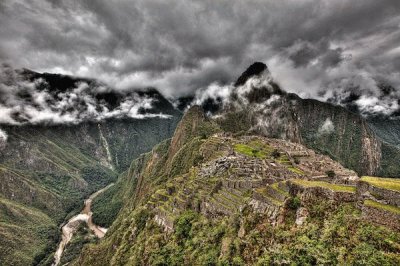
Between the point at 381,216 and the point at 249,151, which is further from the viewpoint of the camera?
the point at 249,151

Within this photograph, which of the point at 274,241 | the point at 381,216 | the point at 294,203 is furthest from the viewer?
the point at 294,203

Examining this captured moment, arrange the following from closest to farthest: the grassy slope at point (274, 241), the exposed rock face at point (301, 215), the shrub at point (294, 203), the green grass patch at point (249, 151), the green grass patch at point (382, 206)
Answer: the grassy slope at point (274, 241) < the green grass patch at point (382, 206) < the exposed rock face at point (301, 215) < the shrub at point (294, 203) < the green grass patch at point (249, 151)

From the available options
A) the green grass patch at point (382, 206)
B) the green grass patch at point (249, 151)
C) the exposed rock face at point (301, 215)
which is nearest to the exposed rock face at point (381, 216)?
the green grass patch at point (382, 206)

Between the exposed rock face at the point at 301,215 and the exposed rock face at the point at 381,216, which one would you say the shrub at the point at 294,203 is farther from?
the exposed rock face at the point at 381,216

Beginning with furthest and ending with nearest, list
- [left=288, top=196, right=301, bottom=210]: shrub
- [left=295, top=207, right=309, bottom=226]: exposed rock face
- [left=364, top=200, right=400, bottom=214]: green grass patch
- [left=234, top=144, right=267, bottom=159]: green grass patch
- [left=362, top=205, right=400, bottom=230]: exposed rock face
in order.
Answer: [left=234, top=144, right=267, bottom=159]: green grass patch → [left=288, top=196, right=301, bottom=210]: shrub → [left=295, top=207, right=309, bottom=226]: exposed rock face → [left=364, top=200, right=400, bottom=214]: green grass patch → [left=362, top=205, right=400, bottom=230]: exposed rock face

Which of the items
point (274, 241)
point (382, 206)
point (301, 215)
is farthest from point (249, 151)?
point (382, 206)

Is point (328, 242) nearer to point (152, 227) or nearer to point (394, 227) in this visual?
point (394, 227)

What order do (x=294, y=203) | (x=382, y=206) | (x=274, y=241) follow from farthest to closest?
(x=294, y=203)
(x=274, y=241)
(x=382, y=206)

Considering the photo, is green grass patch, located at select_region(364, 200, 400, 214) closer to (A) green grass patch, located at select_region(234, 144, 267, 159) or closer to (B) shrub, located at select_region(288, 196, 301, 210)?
(B) shrub, located at select_region(288, 196, 301, 210)

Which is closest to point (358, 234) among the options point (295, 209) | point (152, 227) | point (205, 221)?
point (295, 209)

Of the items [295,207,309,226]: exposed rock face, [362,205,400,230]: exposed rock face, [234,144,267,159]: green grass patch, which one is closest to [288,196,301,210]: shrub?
[295,207,309,226]: exposed rock face

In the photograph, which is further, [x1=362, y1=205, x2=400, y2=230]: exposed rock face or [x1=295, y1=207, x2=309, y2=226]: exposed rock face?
[x1=295, y1=207, x2=309, y2=226]: exposed rock face

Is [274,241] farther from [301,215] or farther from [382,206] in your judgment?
[382,206]
